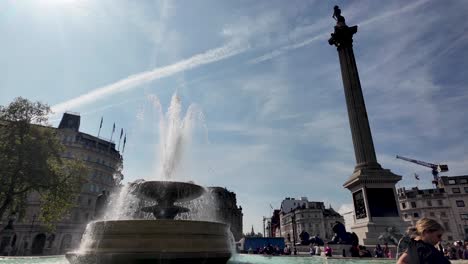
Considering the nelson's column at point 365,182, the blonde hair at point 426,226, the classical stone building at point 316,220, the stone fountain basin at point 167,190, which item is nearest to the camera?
the blonde hair at point 426,226

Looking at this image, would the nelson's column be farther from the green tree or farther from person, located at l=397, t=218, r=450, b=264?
the green tree

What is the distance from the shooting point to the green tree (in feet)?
76.5

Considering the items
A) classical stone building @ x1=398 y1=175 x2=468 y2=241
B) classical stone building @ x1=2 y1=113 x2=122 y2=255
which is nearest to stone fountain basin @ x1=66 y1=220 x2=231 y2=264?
classical stone building @ x1=2 y1=113 x2=122 y2=255

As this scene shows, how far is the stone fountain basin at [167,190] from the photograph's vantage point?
11070 mm

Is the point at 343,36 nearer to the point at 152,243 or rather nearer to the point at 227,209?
the point at 152,243

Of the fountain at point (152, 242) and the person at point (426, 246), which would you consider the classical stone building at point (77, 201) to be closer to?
the fountain at point (152, 242)

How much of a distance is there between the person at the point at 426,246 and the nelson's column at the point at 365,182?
19.5 metres

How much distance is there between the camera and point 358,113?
2575 cm

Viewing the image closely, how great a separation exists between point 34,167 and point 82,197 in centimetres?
3114

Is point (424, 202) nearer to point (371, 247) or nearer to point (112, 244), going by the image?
point (371, 247)

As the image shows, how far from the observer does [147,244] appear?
832 cm

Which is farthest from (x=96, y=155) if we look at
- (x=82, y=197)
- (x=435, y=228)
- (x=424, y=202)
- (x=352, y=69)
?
(x=424, y=202)

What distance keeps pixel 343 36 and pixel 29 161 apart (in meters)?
34.2

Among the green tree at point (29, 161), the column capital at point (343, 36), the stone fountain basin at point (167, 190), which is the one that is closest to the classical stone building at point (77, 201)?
the green tree at point (29, 161)
